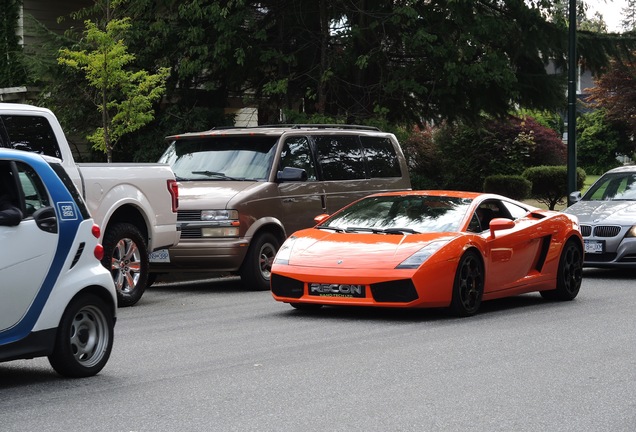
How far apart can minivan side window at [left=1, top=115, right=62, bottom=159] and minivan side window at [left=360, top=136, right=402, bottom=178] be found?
683cm

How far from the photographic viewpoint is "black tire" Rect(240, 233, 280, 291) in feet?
52.3

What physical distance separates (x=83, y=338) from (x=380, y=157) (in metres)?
10.4

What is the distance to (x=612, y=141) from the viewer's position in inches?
2534

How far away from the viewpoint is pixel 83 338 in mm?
8859

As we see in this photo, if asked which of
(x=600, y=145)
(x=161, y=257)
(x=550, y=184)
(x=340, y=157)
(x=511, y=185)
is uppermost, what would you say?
(x=340, y=157)

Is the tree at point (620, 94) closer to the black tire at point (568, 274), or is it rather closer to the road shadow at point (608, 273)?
the road shadow at point (608, 273)

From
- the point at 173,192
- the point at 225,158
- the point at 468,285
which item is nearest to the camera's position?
the point at 468,285

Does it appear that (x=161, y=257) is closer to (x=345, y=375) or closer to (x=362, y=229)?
(x=362, y=229)

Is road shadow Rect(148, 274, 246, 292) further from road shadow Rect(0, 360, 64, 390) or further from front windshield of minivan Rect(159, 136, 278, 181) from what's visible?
road shadow Rect(0, 360, 64, 390)

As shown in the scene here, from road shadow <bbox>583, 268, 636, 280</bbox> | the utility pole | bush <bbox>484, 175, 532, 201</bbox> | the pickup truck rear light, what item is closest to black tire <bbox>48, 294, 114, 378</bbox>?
the pickup truck rear light

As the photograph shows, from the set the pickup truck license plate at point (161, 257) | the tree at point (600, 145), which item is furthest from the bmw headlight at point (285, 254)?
the tree at point (600, 145)

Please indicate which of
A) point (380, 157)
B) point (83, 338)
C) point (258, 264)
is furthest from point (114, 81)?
point (83, 338)

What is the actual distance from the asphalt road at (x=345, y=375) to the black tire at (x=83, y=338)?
12cm

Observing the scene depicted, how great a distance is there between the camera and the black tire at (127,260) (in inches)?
543
